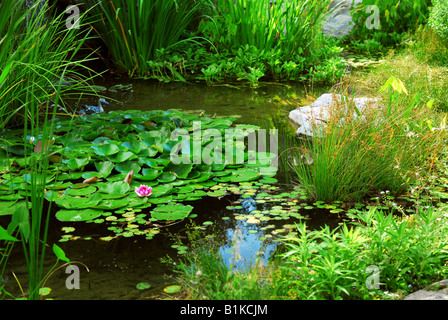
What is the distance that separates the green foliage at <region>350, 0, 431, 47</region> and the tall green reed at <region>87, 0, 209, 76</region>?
9.43 feet

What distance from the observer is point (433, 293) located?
1896 mm

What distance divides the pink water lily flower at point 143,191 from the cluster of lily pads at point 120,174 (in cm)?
2

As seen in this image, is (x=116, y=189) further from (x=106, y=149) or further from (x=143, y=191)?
(x=106, y=149)

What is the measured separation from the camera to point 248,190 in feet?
10.4

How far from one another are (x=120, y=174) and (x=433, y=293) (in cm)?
205

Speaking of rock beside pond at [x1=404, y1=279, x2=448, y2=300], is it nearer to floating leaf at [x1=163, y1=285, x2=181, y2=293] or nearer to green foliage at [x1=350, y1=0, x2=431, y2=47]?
floating leaf at [x1=163, y1=285, x2=181, y2=293]

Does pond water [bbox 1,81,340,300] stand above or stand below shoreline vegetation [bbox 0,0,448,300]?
below

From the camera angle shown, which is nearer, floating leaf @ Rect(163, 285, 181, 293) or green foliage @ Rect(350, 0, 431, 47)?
floating leaf @ Rect(163, 285, 181, 293)

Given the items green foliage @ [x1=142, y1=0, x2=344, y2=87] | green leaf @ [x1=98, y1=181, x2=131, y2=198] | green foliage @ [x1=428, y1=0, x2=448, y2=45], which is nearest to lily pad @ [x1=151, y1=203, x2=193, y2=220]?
green leaf @ [x1=98, y1=181, x2=131, y2=198]

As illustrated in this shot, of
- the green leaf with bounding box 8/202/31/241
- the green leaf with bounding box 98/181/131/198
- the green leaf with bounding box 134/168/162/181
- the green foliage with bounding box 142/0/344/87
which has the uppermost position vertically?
the green foliage with bounding box 142/0/344/87

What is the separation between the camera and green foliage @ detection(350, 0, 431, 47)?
7.67 m

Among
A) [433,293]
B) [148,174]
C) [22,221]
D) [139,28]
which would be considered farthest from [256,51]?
[433,293]
